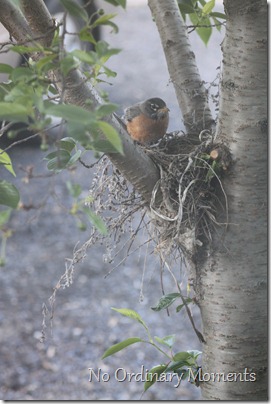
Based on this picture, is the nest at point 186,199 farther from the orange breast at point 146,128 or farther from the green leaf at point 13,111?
the green leaf at point 13,111

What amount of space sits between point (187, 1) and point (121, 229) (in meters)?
0.44

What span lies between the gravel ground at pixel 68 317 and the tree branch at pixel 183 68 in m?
1.40

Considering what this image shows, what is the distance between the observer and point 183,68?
1.32 m

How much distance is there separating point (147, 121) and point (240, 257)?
60 cm

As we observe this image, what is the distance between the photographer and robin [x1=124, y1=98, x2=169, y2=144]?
1.61 meters

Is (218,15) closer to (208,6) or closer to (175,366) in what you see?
(208,6)

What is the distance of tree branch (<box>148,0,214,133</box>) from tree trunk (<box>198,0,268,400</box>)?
8.4 inches

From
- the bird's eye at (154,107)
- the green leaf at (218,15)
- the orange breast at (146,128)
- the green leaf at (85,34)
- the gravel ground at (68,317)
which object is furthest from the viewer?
the gravel ground at (68,317)

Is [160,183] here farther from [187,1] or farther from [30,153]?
[30,153]

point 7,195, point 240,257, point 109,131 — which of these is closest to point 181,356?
point 240,257

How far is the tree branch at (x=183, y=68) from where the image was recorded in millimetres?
1300

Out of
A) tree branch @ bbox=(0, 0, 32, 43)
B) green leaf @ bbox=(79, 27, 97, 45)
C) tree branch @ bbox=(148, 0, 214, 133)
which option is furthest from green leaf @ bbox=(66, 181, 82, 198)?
tree branch @ bbox=(148, 0, 214, 133)

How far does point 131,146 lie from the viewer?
103 centimetres

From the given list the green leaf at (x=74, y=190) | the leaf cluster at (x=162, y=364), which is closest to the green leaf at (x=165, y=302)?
the leaf cluster at (x=162, y=364)
